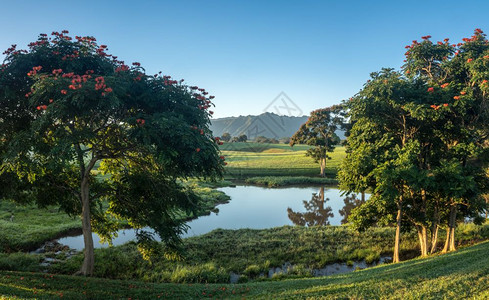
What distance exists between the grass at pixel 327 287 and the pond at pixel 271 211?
9796mm

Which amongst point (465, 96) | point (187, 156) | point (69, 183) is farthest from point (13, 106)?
point (465, 96)

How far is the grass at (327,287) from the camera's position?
24.8 feet

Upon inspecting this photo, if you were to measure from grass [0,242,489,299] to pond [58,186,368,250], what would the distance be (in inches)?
386

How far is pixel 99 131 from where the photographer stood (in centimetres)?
1143

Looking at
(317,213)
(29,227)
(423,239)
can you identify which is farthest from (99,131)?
(317,213)

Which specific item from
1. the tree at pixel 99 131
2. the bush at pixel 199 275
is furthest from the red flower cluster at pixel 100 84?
the bush at pixel 199 275

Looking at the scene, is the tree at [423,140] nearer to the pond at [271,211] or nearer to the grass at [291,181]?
the pond at [271,211]

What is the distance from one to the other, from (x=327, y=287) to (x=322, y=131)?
145 feet

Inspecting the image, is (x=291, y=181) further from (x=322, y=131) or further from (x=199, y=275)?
(x=199, y=275)

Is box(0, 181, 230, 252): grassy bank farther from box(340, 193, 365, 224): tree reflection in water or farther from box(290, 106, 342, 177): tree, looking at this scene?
box(290, 106, 342, 177): tree

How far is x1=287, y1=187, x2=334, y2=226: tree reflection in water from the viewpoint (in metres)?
27.0

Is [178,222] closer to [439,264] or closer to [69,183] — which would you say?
[69,183]

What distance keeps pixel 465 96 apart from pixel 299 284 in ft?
36.0

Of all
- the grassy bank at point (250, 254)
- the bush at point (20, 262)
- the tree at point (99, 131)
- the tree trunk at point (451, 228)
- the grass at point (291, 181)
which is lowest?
the grassy bank at point (250, 254)
